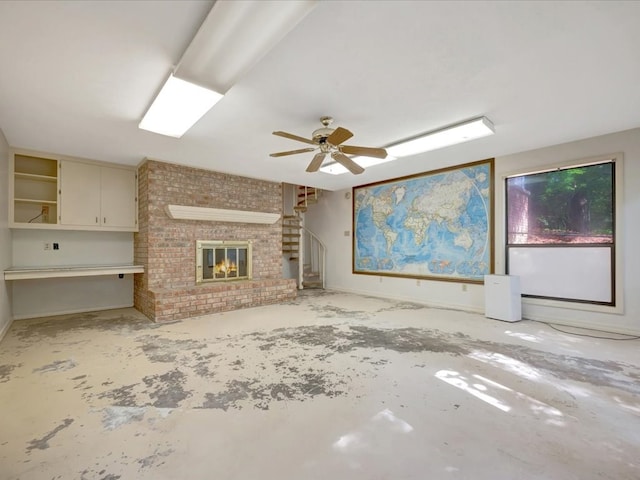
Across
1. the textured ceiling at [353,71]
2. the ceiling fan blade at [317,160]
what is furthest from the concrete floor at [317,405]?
→ the textured ceiling at [353,71]

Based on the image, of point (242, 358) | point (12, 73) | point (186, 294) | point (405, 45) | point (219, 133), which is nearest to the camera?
point (405, 45)

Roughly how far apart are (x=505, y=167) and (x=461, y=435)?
14.9 feet

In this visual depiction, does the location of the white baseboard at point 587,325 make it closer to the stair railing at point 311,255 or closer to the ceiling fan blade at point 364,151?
the ceiling fan blade at point 364,151

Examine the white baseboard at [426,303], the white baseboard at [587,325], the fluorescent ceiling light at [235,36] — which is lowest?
the white baseboard at [426,303]

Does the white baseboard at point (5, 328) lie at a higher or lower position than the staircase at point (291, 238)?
lower

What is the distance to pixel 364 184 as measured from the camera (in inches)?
285

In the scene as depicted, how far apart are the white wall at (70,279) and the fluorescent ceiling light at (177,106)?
313 centimetres

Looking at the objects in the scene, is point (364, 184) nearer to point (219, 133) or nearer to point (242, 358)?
point (219, 133)

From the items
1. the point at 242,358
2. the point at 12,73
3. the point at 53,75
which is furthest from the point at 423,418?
the point at 12,73

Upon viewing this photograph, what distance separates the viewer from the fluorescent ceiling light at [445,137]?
137 inches

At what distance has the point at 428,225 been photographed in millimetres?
5973

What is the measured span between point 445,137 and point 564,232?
8.00 ft

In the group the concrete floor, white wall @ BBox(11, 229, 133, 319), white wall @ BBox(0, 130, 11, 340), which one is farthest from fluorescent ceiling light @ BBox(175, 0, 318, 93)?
white wall @ BBox(11, 229, 133, 319)

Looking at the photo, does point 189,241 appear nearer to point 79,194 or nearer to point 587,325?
point 79,194
